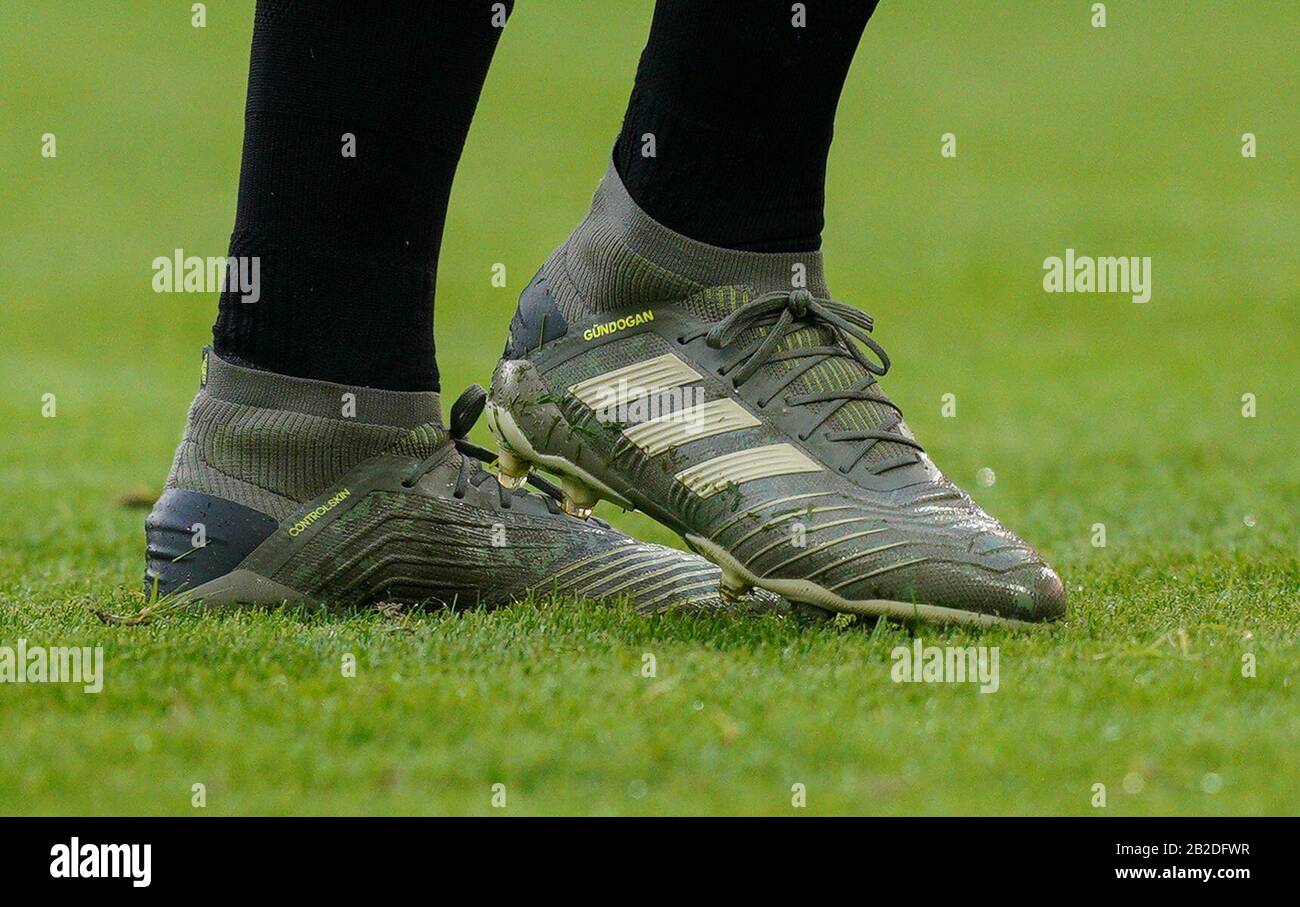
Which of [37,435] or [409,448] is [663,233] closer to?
[409,448]

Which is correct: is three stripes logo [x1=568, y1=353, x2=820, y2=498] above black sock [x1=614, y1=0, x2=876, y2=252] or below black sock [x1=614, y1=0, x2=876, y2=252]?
below

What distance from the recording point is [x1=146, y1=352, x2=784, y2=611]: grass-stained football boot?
199 centimetres

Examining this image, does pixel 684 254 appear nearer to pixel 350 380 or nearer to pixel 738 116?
pixel 738 116

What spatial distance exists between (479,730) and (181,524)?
0.76 m

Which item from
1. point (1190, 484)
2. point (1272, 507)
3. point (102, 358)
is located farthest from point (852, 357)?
point (102, 358)

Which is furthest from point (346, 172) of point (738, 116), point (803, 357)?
point (803, 357)

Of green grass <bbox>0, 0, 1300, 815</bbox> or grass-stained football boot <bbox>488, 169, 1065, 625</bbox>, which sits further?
grass-stained football boot <bbox>488, 169, 1065, 625</bbox>

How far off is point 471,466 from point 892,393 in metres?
4.51

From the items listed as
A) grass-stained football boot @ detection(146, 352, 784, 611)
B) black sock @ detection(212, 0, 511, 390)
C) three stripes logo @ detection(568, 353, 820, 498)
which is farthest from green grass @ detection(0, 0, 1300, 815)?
black sock @ detection(212, 0, 511, 390)

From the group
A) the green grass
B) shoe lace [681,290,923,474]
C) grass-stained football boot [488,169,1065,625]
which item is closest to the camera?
the green grass

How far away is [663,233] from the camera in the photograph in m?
1.99

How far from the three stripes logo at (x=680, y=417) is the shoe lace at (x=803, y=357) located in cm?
4

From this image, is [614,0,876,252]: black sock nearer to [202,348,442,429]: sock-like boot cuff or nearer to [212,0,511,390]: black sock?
[212,0,511,390]: black sock
